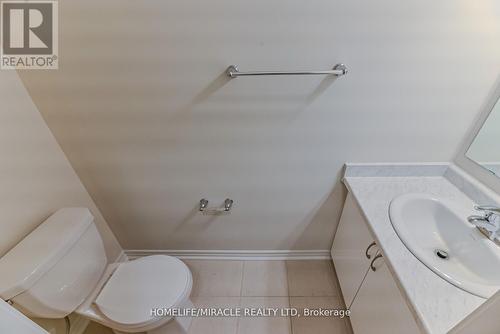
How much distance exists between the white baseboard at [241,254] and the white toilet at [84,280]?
1.47ft

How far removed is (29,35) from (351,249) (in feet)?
6.05

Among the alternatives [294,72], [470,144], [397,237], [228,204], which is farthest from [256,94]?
[470,144]

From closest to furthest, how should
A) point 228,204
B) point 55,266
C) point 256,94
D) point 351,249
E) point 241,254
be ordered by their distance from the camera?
1. point 55,266
2. point 256,94
3. point 351,249
4. point 228,204
5. point 241,254

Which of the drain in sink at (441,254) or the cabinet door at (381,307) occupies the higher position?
the drain in sink at (441,254)

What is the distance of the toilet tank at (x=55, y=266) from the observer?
2.94 feet

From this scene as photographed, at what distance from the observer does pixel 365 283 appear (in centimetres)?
110

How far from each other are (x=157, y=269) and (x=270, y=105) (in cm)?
107

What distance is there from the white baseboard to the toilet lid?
450 millimetres

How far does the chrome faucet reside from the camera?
2.86 feet

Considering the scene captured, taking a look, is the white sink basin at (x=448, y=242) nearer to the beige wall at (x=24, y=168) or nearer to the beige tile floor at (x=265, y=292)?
the beige tile floor at (x=265, y=292)

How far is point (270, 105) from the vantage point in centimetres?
112

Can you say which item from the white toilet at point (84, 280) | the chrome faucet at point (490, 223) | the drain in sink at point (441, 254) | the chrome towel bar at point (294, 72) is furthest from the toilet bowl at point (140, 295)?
the chrome faucet at point (490, 223)

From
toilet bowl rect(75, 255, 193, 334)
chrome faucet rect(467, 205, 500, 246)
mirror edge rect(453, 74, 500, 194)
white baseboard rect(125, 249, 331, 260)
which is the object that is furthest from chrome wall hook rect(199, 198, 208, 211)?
mirror edge rect(453, 74, 500, 194)

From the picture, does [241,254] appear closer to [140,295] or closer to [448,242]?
[140,295]
